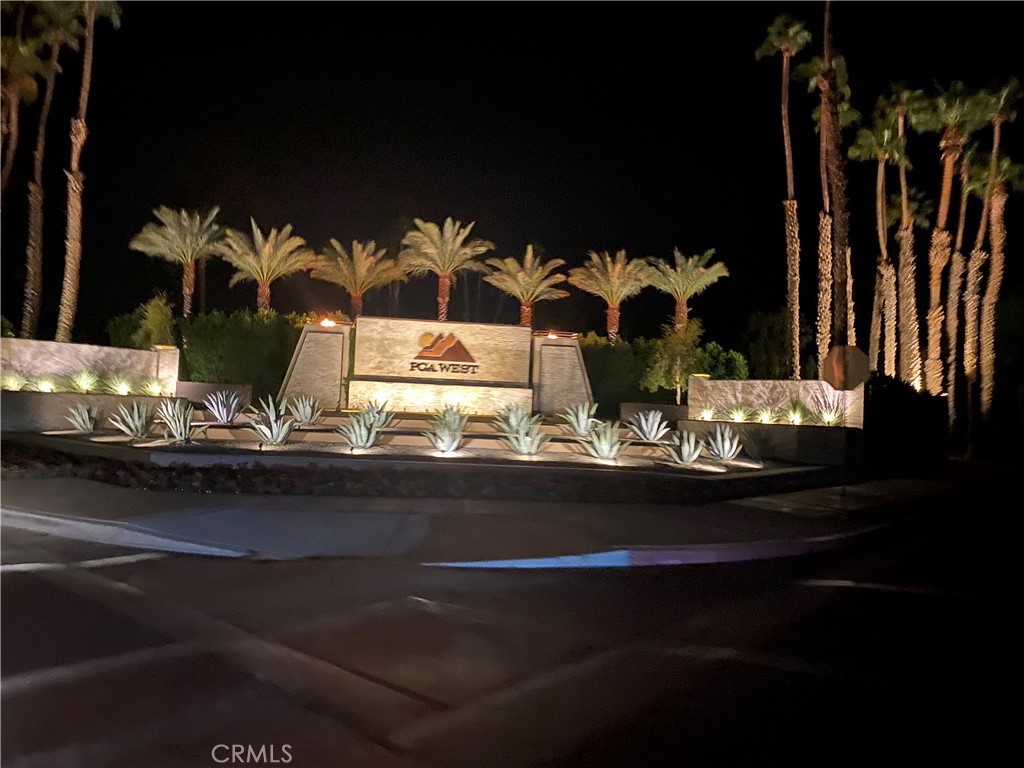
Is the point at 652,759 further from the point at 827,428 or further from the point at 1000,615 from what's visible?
the point at 827,428

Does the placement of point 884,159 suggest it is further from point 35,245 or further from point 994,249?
point 35,245

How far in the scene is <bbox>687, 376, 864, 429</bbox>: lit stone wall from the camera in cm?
2116

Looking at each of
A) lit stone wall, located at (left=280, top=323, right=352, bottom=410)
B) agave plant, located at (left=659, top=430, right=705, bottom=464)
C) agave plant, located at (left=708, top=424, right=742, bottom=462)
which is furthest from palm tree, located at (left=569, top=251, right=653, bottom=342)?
agave plant, located at (left=659, top=430, right=705, bottom=464)

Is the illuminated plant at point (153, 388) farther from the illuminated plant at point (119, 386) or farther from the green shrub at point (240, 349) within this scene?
the green shrub at point (240, 349)

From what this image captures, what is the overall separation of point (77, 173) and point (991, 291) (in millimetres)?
35012

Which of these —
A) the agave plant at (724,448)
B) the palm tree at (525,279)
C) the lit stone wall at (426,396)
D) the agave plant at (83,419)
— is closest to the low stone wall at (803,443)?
the agave plant at (724,448)

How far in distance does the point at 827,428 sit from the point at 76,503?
1685cm

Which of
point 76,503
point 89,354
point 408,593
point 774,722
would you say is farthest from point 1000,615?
point 89,354

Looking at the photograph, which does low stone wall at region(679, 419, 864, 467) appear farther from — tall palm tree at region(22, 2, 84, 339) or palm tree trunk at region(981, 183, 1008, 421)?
tall palm tree at region(22, 2, 84, 339)

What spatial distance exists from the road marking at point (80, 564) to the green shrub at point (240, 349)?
26590 mm

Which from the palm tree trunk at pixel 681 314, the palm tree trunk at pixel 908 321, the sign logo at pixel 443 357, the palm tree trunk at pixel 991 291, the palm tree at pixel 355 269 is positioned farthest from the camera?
the palm tree trunk at pixel 681 314

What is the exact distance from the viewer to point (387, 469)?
14.3 meters

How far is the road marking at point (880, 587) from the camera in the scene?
8539mm

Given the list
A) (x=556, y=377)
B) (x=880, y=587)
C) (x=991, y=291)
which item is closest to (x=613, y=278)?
(x=556, y=377)
